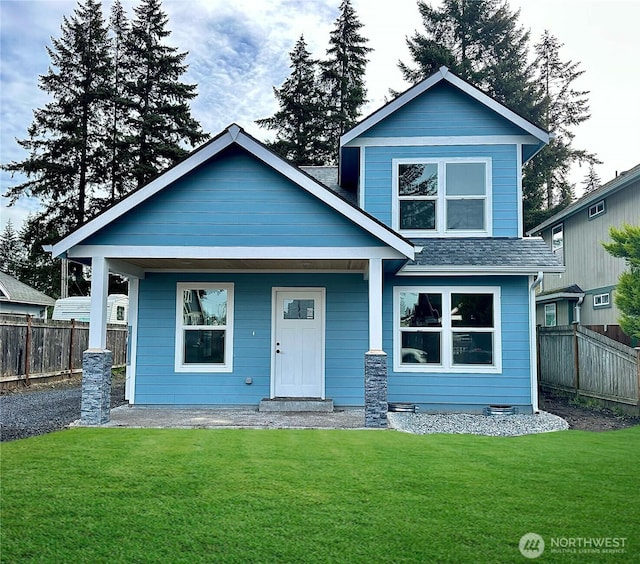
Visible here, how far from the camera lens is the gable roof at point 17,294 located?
74.9ft

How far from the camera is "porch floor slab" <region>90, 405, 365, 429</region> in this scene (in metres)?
8.16

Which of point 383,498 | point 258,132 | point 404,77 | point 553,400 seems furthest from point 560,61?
point 383,498

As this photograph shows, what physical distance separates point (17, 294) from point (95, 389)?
18665 millimetres

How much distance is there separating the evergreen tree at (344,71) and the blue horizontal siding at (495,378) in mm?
19739

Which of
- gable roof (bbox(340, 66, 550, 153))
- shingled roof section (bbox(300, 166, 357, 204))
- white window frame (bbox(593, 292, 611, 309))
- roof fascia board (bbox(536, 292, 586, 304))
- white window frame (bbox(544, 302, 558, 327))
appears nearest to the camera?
gable roof (bbox(340, 66, 550, 153))

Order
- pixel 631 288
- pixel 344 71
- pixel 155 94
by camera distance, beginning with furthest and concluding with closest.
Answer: pixel 344 71
pixel 155 94
pixel 631 288

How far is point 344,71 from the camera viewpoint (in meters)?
29.3

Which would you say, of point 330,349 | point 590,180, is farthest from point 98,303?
point 590,180

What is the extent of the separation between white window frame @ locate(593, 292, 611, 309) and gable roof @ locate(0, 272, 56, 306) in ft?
77.4

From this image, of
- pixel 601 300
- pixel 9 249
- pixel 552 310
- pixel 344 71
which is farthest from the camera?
pixel 9 249

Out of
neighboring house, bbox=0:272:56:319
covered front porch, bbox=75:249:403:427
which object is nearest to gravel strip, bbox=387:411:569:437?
covered front porch, bbox=75:249:403:427

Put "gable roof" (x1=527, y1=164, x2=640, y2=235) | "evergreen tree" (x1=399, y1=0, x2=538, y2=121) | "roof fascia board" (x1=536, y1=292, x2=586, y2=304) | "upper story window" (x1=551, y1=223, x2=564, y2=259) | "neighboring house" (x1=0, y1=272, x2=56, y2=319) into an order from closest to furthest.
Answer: "gable roof" (x1=527, y1=164, x2=640, y2=235), "roof fascia board" (x1=536, y1=292, x2=586, y2=304), "upper story window" (x1=551, y1=223, x2=564, y2=259), "neighboring house" (x1=0, y1=272, x2=56, y2=319), "evergreen tree" (x1=399, y1=0, x2=538, y2=121)

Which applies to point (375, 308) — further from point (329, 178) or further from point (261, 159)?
point (329, 178)

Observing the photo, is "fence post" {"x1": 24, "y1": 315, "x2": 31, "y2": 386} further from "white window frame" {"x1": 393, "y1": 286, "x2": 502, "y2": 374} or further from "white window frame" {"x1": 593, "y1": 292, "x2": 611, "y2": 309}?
"white window frame" {"x1": 593, "y1": 292, "x2": 611, "y2": 309}
